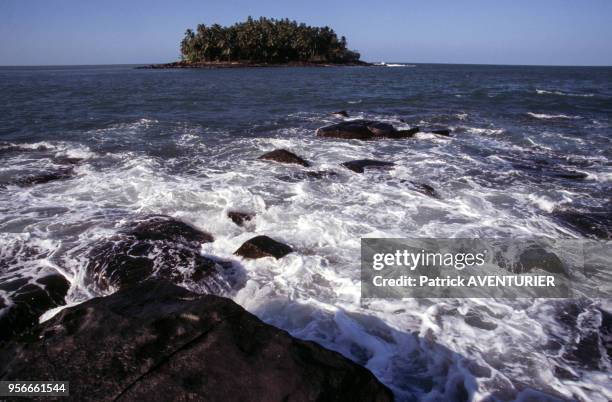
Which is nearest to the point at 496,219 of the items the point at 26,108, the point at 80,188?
the point at 80,188

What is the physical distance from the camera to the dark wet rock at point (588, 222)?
651 cm

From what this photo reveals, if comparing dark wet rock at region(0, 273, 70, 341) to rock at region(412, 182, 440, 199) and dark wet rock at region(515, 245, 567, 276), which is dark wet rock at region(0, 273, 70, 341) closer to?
dark wet rock at region(515, 245, 567, 276)

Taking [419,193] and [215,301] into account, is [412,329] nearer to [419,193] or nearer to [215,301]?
[215,301]

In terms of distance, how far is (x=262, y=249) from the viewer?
5.67 m

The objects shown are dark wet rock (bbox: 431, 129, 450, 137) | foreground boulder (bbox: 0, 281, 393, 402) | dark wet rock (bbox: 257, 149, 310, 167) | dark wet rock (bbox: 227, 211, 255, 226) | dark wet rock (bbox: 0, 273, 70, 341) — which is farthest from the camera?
dark wet rock (bbox: 431, 129, 450, 137)

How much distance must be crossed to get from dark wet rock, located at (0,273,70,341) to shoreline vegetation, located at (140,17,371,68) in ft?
282

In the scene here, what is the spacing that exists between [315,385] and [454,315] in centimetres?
270

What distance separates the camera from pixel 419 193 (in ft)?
27.9

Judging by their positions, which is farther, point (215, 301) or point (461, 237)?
point (461, 237)

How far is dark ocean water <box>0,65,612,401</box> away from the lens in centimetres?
398

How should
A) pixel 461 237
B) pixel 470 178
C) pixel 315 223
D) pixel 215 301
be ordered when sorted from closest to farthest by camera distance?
1. pixel 215 301
2. pixel 461 237
3. pixel 315 223
4. pixel 470 178

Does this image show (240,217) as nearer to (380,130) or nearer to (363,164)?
(363,164)

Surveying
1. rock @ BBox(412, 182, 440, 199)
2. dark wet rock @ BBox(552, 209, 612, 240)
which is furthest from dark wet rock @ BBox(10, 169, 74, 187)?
dark wet rock @ BBox(552, 209, 612, 240)

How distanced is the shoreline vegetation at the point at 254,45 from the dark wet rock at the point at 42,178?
264 feet
